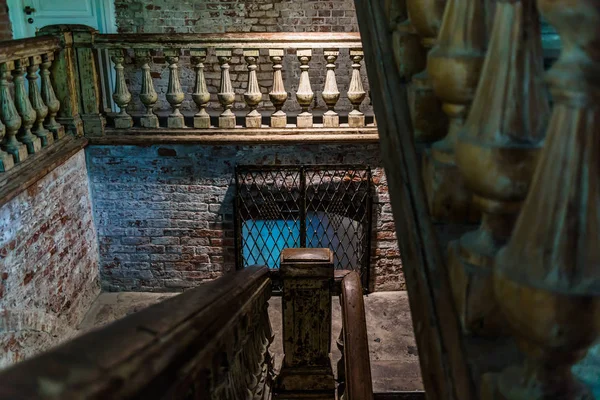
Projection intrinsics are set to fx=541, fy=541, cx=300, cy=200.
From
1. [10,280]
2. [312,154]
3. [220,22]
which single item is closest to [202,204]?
[312,154]

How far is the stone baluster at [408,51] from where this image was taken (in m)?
1.14

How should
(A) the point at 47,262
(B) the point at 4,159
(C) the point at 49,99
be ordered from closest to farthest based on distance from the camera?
(B) the point at 4,159 < (A) the point at 47,262 < (C) the point at 49,99

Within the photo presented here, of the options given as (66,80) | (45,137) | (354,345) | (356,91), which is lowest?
(354,345)

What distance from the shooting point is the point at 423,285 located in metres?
0.92

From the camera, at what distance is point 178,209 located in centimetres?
456

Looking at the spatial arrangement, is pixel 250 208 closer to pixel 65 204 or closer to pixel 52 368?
pixel 65 204

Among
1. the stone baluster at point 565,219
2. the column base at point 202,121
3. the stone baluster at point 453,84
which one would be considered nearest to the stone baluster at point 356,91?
the column base at point 202,121

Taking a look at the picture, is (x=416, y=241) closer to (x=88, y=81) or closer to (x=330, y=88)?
(x=330, y=88)

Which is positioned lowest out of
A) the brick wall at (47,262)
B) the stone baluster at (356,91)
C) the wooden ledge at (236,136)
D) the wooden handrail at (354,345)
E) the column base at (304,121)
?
the brick wall at (47,262)

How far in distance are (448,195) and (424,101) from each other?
8.7 inches

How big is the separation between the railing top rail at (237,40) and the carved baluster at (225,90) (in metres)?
0.09

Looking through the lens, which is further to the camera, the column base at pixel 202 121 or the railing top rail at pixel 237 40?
the column base at pixel 202 121

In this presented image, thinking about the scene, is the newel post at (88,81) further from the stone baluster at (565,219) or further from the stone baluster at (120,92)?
the stone baluster at (565,219)

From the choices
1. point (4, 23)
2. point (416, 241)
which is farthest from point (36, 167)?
point (416, 241)
